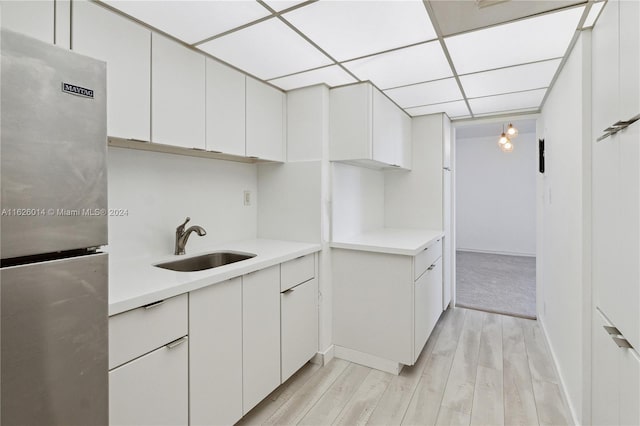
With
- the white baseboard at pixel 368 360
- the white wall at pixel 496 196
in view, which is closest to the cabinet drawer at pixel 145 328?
the white baseboard at pixel 368 360

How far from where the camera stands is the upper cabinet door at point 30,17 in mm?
1083

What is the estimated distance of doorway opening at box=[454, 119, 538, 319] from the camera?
585 centimetres

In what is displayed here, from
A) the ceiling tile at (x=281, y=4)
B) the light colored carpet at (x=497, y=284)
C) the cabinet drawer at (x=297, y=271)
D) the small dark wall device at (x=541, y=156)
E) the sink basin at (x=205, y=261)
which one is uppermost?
the ceiling tile at (x=281, y=4)

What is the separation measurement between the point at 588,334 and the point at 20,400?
7.34ft

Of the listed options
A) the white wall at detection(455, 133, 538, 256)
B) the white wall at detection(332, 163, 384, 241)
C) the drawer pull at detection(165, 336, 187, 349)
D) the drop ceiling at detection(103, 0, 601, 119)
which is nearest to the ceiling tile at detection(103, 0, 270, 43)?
the drop ceiling at detection(103, 0, 601, 119)

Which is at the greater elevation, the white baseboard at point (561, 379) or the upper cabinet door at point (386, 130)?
the upper cabinet door at point (386, 130)

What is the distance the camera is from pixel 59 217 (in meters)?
0.86

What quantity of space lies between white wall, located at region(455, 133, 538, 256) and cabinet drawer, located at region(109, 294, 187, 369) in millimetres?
6625

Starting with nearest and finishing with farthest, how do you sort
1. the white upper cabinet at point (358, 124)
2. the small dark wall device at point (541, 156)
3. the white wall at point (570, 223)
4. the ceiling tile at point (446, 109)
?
the white wall at point (570, 223), the white upper cabinet at point (358, 124), the small dark wall device at point (541, 156), the ceiling tile at point (446, 109)

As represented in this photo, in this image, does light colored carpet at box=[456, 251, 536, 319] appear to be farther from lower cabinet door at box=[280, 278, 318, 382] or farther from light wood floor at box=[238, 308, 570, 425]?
lower cabinet door at box=[280, 278, 318, 382]

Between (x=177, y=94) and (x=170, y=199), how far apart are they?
648mm

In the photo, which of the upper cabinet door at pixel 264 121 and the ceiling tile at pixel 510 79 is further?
the upper cabinet door at pixel 264 121

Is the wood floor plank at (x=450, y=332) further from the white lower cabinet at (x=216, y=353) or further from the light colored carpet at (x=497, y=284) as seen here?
the white lower cabinet at (x=216, y=353)

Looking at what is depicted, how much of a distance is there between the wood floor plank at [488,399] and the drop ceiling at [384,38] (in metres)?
2.09
